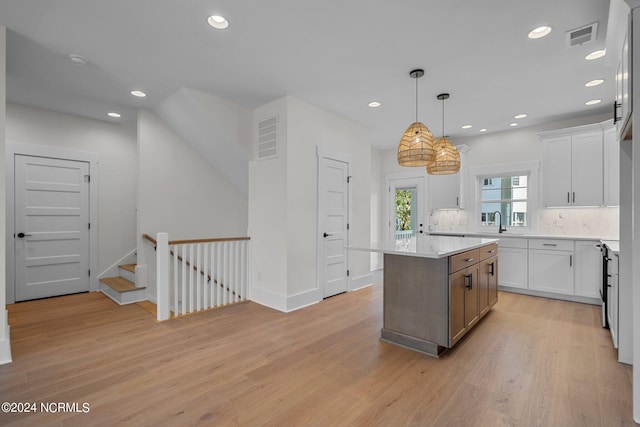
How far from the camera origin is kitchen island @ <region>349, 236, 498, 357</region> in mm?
2604

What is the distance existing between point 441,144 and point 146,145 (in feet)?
14.1

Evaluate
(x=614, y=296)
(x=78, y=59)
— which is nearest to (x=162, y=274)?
(x=78, y=59)

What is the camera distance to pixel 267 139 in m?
4.21

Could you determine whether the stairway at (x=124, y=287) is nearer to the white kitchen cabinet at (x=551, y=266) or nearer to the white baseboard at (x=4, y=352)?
the white baseboard at (x=4, y=352)

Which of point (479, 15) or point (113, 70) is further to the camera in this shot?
point (113, 70)

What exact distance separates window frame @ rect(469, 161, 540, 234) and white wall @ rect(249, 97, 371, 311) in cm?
298

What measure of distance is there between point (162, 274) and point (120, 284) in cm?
166

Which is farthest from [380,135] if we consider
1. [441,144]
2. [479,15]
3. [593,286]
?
[593,286]

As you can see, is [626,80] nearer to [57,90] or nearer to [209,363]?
[209,363]

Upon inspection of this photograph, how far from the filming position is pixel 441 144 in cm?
362

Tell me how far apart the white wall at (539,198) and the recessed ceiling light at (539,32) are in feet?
9.84

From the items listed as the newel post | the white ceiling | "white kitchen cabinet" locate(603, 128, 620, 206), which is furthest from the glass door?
the newel post

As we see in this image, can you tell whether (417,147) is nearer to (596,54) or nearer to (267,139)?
(596,54)

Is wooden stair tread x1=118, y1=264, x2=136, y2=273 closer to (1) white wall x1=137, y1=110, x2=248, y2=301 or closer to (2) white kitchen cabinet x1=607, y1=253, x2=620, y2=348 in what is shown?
(1) white wall x1=137, y1=110, x2=248, y2=301
